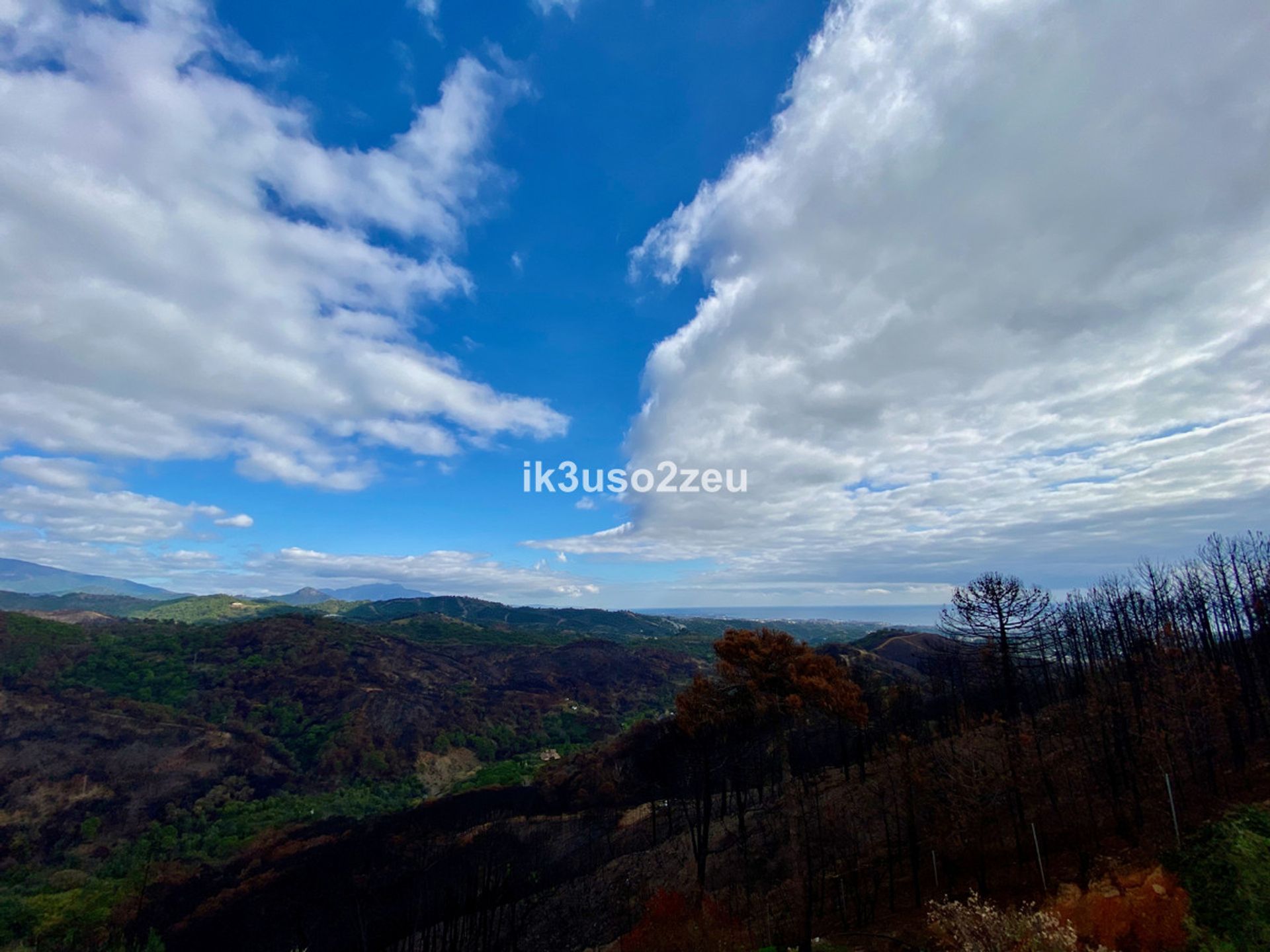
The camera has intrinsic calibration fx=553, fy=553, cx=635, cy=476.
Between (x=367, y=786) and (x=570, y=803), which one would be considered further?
(x=367, y=786)

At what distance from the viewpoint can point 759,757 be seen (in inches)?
2296

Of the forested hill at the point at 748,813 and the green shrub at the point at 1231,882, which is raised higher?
the green shrub at the point at 1231,882

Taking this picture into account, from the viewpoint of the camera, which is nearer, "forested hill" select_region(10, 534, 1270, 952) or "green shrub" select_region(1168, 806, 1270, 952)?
"green shrub" select_region(1168, 806, 1270, 952)

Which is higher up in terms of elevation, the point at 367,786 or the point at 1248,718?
the point at 1248,718

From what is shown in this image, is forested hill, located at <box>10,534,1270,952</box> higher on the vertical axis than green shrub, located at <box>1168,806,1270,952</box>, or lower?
lower

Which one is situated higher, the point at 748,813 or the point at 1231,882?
the point at 1231,882

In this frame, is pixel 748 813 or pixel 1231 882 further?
pixel 748 813

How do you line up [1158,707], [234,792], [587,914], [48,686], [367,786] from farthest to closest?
[48,686]
[367,786]
[234,792]
[587,914]
[1158,707]

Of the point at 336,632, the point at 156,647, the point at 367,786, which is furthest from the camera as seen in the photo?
the point at 336,632

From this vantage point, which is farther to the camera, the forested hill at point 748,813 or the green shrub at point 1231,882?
the forested hill at point 748,813

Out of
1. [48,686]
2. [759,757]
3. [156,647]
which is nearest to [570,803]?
[759,757]

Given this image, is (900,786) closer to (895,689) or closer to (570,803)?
(895,689)

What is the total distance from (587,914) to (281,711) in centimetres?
12124

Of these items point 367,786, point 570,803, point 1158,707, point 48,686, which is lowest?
point 367,786
